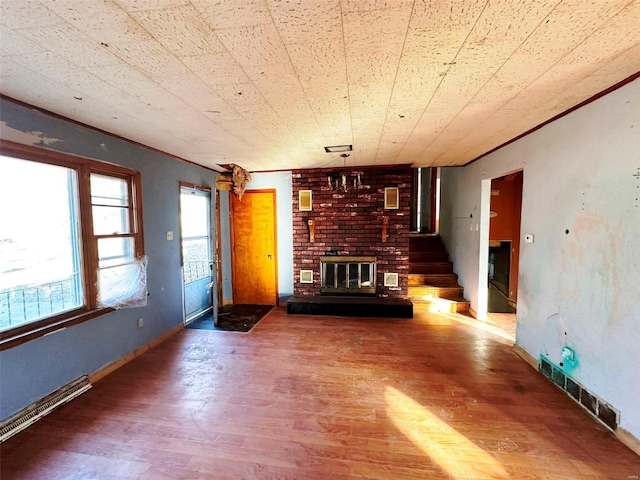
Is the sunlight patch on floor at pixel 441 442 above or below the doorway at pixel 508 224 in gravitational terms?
below

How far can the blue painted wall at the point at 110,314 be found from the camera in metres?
1.99

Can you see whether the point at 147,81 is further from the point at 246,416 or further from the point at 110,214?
the point at 246,416

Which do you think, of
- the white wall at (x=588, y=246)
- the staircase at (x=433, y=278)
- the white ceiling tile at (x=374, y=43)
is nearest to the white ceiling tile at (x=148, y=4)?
the white ceiling tile at (x=374, y=43)

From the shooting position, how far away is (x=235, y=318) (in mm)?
4273

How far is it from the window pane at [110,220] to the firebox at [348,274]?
9.38ft

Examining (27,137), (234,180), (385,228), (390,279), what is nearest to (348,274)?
(390,279)

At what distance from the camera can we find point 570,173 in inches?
90.2

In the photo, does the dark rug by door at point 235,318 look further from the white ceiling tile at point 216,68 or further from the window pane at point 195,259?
the white ceiling tile at point 216,68

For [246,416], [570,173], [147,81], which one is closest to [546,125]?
[570,173]

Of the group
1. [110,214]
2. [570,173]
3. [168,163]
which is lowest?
[110,214]

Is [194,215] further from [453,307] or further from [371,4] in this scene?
[453,307]

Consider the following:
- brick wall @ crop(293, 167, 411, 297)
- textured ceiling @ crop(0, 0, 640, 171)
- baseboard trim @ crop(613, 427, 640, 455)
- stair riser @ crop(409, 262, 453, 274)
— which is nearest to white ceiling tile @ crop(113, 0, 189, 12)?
textured ceiling @ crop(0, 0, 640, 171)

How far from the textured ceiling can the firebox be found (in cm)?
249

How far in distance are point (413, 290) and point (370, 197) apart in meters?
1.76
